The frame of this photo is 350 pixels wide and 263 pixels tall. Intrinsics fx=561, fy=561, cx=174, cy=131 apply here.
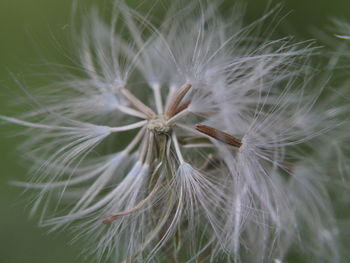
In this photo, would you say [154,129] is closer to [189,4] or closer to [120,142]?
[189,4]

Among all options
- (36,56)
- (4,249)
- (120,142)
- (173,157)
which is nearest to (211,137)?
(173,157)

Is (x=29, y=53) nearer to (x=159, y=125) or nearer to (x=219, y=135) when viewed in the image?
(x=159, y=125)

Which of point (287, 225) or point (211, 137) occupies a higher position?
point (211, 137)

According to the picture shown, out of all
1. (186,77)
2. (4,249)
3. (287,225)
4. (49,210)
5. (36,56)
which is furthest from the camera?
(36,56)

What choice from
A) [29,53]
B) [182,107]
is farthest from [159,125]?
[29,53]

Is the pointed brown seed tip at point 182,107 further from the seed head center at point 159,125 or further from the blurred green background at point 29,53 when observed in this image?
the blurred green background at point 29,53

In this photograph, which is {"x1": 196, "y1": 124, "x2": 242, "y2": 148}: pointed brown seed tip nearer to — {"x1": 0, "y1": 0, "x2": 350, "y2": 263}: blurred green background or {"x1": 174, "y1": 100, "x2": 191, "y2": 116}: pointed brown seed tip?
{"x1": 174, "y1": 100, "x2": 191, "y2": 116}: pointed brown seed tip

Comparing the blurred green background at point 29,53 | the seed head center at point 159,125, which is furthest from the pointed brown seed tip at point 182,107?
the blurred green background at point 29,53
